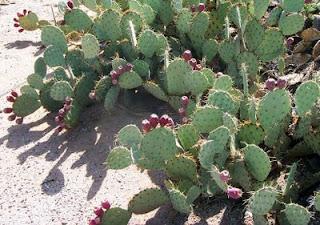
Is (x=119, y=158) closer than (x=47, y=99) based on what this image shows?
Yes

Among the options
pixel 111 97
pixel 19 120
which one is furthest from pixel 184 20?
pixel 19 120

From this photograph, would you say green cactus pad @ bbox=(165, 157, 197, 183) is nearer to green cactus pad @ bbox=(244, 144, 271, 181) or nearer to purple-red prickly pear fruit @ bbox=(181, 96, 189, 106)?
green cactus pad @ bbox=(244, 144, 271, 181)

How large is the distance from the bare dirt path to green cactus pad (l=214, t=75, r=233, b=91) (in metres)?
0.73

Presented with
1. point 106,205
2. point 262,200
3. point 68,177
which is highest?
point 262,200

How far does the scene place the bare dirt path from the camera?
10.7 ft

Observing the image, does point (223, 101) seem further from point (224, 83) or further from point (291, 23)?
point (291, 23)

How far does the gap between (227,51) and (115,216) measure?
1.82 metres

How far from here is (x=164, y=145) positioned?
2992mm

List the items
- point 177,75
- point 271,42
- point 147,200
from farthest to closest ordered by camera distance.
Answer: point 271,42
point 177,75
point 147,200

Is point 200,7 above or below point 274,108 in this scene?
above

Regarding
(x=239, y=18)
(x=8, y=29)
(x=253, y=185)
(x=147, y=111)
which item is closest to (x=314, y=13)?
(x=239, y=18)

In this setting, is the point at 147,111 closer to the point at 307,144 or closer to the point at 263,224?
the point at 307,144

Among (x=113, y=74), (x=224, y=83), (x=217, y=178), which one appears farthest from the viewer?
(x=113, y=74)

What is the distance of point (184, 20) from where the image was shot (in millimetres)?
4461
